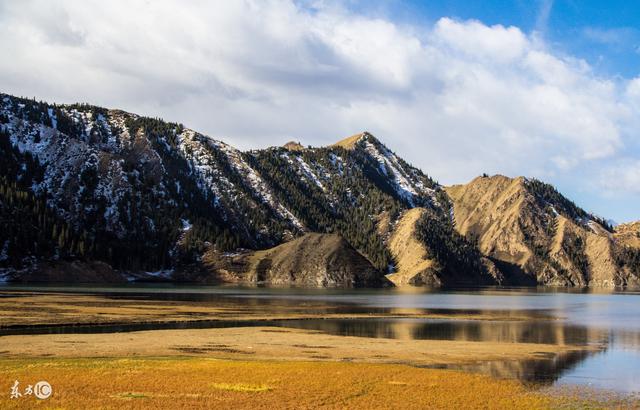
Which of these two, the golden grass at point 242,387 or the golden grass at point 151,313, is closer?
the golden grass at point 242,387

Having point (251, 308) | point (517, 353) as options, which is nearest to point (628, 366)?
point (517, 353)

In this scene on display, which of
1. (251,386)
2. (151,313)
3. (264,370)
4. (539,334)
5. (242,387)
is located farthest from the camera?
(151,313)

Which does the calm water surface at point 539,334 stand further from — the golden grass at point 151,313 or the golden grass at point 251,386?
the golden grass at point 251,386

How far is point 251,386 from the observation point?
40.4 meters

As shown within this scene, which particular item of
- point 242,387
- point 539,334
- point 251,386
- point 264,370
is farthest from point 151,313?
point 242,387

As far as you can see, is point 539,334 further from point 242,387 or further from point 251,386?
point 242,387

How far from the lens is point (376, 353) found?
194ft

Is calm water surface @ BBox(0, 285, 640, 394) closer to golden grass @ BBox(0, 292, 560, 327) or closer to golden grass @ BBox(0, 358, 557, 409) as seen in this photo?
golden grass @ BBox(0, 292, 560, 327)

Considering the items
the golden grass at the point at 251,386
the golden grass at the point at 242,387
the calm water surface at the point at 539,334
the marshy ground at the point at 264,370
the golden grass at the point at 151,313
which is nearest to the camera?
the golden grass at the point at 251,386

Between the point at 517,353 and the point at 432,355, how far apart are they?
379 inches

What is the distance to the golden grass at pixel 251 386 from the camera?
35559 millimetres

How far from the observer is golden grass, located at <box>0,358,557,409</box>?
35559mm

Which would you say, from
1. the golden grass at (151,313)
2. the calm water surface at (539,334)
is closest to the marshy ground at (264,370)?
the calm water surface at (539,334)

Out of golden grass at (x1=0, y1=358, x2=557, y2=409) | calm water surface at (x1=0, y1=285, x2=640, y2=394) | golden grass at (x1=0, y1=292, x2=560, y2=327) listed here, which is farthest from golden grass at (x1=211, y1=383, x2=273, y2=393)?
golden grass at (x1=0, y1=292, x2=560, y2=327)
